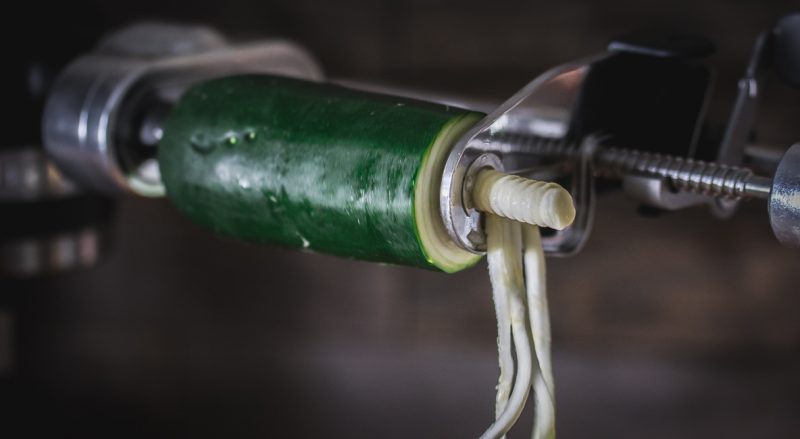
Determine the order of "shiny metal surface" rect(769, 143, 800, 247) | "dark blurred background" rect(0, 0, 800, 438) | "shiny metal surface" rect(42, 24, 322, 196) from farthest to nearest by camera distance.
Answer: "dark blurred background" rect(0, 0, 800, 438) → "shiny metal surface" rect(42, 24, 322, 196) → "shiny metal surface" rect(769, 143, 800, 247)

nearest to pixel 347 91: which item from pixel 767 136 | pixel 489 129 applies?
pixel 489 129

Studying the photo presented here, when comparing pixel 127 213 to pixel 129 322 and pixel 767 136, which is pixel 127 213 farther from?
pixel 767 136

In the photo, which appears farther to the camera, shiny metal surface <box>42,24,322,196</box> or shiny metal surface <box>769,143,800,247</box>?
shiny metal surface <box>42,24,322,196</box>

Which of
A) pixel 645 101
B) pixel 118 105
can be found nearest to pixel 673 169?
pixel 645 101

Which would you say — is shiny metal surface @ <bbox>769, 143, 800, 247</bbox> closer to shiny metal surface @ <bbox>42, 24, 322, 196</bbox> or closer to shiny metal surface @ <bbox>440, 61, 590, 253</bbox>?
shiny metal surface @ <bbox>440, 61, 590, 253</bbox>

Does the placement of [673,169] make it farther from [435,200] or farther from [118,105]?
[118,105]

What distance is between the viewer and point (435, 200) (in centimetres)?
33

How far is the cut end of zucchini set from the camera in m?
0.33

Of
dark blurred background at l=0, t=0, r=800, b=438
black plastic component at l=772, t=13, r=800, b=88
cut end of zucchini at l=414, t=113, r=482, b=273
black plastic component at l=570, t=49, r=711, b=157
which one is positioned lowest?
dark blurred background at l=0, t=0, r=800, b=438

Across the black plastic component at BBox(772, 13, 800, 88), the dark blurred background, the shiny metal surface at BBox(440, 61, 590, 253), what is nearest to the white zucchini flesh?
the shiny metal surface at BBox(440, 61, 590, 253)

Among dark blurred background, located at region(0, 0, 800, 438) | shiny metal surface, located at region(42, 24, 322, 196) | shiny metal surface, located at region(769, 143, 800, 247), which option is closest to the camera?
shiny metal surface, located at region(769, 143, 800, 247)

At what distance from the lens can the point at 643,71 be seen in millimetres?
398

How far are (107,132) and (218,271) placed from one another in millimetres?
511

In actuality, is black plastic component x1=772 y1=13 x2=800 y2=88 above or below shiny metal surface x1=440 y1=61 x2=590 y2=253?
above
